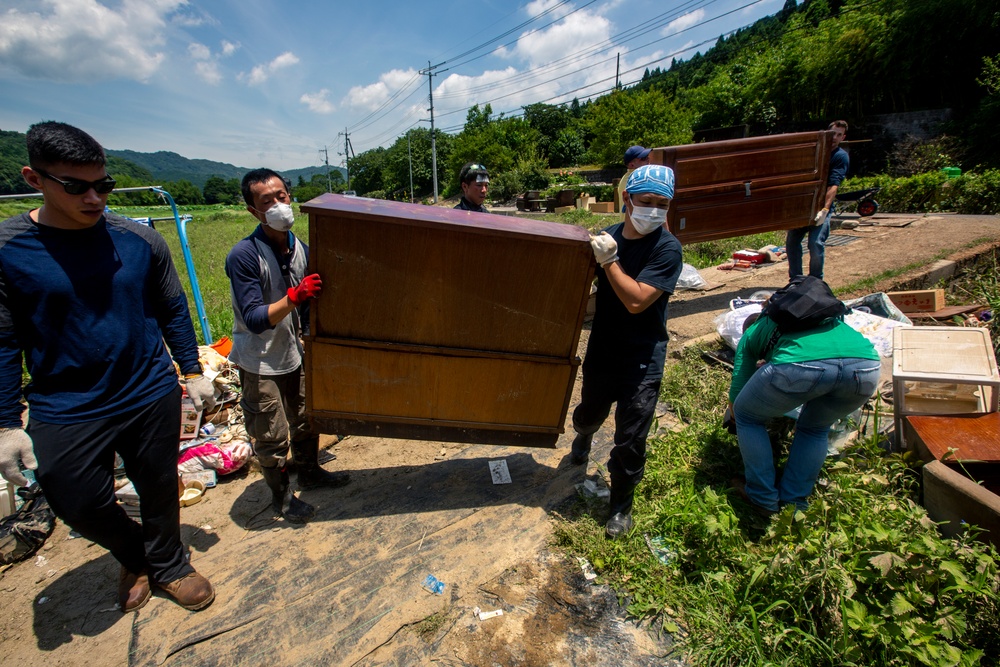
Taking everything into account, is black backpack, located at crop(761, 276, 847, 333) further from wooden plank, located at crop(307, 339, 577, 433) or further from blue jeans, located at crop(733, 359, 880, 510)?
wooden plank, located at crop(307, 339, 577, 433)

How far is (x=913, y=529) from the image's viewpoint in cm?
220

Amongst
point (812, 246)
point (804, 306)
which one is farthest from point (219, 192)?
point (804, 306)

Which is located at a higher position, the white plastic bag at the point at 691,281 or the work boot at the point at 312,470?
the white plastic bag at the point at 691,281

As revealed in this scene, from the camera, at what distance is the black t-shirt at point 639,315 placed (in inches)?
89.0

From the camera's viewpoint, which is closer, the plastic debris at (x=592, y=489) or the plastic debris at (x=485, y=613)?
the plastic debris at (x=485, y=613)

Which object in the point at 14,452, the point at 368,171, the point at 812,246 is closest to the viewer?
the point at 14,452

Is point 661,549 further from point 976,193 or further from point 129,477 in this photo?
point 976,193

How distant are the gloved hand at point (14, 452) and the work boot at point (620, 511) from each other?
8.48 ft

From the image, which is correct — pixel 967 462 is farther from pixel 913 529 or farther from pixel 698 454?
pixel 698 454

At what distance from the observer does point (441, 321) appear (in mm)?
2367

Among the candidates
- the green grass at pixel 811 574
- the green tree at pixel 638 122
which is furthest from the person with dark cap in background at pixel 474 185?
the green tree at pixel 638 122

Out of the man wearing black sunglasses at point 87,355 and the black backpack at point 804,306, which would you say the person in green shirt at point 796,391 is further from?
the man wearing black sunglasses at point 87,355

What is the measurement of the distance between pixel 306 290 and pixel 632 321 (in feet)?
5.25

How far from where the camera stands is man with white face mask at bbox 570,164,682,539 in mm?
2221
